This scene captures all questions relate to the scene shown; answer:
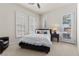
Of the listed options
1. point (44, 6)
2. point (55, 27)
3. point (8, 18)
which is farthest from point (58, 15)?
point (8, 18)

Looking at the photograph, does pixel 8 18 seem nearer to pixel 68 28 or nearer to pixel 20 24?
pixel 20 24

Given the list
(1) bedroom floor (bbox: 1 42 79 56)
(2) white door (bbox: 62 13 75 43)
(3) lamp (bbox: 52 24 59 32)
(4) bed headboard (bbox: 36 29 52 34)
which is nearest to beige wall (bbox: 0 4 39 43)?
(1) bedroom floor (bbox: 1 42 79 56)

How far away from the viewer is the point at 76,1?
89.8 inches

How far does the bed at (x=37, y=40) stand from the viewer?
A: 2.43 meters

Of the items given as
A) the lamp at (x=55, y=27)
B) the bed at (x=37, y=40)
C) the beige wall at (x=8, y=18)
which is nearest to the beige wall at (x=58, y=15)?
the lamp at (x=55, y=27)

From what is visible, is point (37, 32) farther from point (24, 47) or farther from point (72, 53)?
point (72, 53)

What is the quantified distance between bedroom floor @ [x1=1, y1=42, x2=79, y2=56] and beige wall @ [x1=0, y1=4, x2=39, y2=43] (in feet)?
0.75

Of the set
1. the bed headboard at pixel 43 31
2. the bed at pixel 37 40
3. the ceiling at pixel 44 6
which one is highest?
the ceiling at pixel 44 6

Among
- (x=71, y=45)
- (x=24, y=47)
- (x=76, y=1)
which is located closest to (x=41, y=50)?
(x=24, y=47)

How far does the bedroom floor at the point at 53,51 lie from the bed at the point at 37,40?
0.36ft

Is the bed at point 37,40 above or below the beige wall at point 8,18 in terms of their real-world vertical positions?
below

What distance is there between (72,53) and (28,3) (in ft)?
4.96

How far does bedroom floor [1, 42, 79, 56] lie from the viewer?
2262 mm

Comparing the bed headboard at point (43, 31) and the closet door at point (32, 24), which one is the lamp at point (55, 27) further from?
the closet door at point (32, 24)
